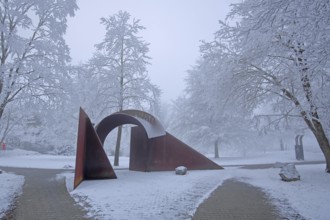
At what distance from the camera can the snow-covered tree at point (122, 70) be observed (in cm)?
1880

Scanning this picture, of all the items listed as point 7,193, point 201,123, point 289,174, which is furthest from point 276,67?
point 201,123

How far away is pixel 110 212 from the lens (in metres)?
6.14

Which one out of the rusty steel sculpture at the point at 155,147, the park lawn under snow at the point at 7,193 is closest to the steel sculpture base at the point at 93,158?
the park lawn under snow at the point at 7,193

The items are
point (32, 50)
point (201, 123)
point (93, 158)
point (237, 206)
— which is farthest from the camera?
point (201, 123)

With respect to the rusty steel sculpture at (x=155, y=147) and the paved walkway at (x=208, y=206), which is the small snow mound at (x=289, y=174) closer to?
the paved walkway at (x=208, y=206)

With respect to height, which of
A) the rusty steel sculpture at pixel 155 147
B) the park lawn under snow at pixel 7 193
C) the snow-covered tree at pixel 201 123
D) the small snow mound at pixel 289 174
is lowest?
the park lawn under snow at pixel 7 193

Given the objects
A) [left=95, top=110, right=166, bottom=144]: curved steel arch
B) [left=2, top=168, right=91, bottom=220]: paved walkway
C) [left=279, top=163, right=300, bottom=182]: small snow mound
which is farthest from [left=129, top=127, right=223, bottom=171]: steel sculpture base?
[left=2, top=168, right=91, bottom=220]: paved walkway

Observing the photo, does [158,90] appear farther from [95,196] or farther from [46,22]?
[95,196]

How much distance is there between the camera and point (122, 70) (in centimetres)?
1922

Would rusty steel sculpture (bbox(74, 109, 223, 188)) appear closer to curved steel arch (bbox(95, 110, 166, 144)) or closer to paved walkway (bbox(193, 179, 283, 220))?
curved steel arch (bbox(95, 110, 166, 144))

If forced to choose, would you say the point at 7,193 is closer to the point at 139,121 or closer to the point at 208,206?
the point at 208,206

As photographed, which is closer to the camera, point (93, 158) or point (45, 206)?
point (45, 206)

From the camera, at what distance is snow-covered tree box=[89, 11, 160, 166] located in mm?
18797

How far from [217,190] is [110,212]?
13.4 ft
